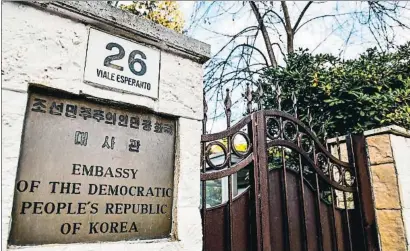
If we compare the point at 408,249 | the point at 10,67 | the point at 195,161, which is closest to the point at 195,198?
the point at 195,161

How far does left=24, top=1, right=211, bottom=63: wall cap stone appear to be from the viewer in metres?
1.32

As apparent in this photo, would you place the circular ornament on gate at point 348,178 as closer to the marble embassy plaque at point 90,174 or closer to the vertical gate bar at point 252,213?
the vertical gate bar at point 252,213

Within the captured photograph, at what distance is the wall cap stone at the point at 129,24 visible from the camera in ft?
4.34

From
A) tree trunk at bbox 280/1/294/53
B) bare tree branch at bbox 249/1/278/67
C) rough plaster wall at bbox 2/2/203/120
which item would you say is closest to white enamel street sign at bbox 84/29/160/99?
rough plaster wall at bbox 2/2/203/120

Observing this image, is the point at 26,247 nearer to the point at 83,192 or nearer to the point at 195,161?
the point at 83,192

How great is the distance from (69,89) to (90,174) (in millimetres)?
358

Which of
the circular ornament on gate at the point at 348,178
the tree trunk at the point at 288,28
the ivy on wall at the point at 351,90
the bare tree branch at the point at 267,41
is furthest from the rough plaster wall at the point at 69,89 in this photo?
the tree trunk at the point at 288,28

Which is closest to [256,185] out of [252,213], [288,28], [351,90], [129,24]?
[252,213]

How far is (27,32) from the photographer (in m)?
1.24

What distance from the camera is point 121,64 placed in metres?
1.45

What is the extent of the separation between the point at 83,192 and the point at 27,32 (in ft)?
2.18

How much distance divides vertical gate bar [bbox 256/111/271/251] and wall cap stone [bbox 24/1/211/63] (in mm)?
624

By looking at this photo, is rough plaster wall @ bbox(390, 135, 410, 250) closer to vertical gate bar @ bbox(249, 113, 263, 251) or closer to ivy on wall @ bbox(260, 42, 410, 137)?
ivy on wall @ bbox(260, 42, 410, 137)

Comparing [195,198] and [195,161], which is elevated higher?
[195,161]
